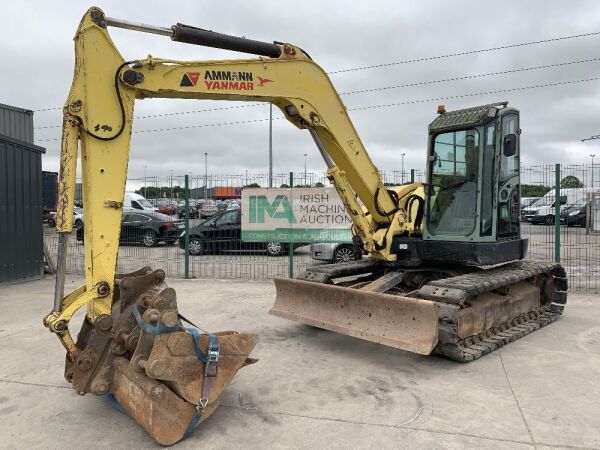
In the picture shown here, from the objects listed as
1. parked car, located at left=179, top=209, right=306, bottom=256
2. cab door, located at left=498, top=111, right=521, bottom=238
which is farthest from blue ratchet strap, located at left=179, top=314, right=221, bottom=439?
parked car, located at left=179, top=209, right=306, bottom=256

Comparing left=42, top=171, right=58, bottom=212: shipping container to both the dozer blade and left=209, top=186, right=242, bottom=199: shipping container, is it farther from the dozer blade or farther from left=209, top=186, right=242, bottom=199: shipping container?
the dozer blade

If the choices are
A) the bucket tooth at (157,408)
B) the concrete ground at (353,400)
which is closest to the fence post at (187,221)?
the concrete ground at (353,400)

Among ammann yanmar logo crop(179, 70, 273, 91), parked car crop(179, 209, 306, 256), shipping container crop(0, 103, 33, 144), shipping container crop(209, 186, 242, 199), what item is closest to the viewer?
ammann yanmar logo crop(179, 70, 273, 91)

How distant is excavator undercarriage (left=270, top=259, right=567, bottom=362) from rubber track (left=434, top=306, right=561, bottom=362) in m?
0.01

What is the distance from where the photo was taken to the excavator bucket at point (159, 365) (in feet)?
11.1

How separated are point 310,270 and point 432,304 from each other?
2.18 meters

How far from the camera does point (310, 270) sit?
6699 millimetres

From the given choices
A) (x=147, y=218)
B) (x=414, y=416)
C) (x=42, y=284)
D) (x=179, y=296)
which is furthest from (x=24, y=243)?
(x=414, y=416)

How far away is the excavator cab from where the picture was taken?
19.5ft

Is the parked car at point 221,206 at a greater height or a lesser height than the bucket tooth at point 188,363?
greater

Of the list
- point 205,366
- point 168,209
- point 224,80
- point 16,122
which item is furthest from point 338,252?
point 16,122

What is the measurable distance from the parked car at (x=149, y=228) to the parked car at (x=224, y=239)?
472 millimetres

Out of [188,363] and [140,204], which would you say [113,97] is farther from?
[140,204]

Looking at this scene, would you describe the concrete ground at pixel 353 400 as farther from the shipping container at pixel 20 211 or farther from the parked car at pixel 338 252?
the parked car at pixel 338 252
